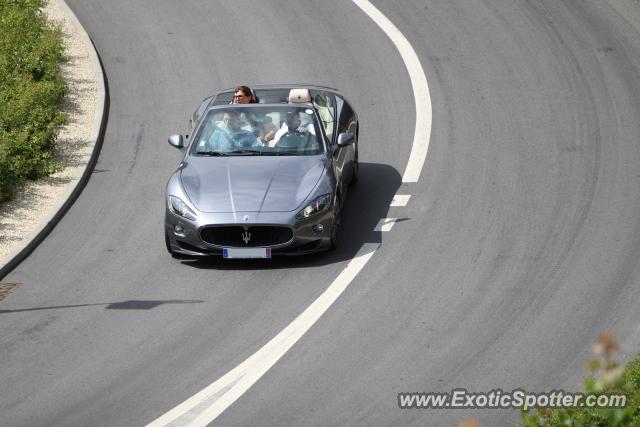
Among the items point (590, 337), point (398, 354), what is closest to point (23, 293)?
point (398, 354)

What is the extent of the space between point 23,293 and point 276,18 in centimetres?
1183

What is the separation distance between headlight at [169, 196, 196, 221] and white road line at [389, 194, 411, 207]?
3.17 m

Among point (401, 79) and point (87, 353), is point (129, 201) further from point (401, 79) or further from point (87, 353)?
point (401, 79)

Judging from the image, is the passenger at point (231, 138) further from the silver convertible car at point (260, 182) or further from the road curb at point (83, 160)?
the road curb at point (83, 160)

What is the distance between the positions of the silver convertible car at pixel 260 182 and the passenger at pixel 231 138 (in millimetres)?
13

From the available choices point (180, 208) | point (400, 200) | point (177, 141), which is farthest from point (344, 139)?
point (180, 208)

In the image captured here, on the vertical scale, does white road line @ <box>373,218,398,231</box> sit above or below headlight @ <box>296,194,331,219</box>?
below

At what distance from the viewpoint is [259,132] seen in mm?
15539

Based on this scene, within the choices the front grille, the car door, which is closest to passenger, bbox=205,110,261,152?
the car door

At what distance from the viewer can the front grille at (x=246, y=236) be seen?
45.6 feet

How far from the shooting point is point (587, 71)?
69.2 ft

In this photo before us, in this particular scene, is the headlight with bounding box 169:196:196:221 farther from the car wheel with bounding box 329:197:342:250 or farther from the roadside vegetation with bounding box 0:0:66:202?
the roadside vegetation with bounding box 0:0:66:202

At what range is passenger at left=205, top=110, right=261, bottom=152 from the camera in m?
15.4

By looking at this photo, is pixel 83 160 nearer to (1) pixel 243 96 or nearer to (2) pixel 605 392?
(1) pixel 243 96
